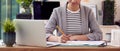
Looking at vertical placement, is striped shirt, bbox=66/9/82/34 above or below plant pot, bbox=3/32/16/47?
above

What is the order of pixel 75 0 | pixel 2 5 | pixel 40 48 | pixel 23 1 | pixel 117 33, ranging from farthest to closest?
pixel 2 5
pixel 23 1
pixel 75 0
pixel 117 33
pixel 40 48

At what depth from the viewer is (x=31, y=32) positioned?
71.0 inches

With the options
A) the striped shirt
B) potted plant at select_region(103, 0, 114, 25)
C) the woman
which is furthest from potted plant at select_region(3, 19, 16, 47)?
potted plant at select_region(103, 0, 114, 25)

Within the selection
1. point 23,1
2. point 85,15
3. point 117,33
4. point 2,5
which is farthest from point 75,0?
point 2,5

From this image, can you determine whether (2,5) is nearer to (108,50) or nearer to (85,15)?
(85,15)

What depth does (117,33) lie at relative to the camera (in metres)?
1.91

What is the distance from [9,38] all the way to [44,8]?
2.63 m

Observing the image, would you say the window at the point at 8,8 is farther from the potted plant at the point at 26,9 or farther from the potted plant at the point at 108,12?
the potted plant at the point at 108,12

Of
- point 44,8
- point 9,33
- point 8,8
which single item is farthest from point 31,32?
point 8,8

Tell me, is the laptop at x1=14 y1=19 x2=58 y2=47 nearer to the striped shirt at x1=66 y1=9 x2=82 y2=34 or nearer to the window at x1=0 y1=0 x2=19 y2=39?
the striped shirt at x1=66 y1=9 x2=82 y2=34

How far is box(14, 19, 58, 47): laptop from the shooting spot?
5.79ft

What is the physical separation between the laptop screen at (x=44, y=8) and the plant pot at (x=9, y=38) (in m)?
2.60

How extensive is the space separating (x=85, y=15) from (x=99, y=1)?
2292 mm

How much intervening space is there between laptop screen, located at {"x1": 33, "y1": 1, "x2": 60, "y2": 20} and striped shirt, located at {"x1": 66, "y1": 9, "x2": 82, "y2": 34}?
1.89 m
